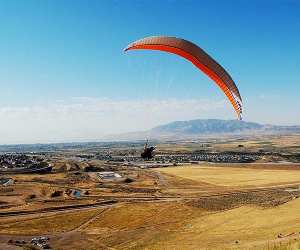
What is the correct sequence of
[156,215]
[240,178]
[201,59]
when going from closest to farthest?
[201,59], [156,215], [240,178]

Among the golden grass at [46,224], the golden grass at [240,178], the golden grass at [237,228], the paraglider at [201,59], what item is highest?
the paraglider at [201,59]

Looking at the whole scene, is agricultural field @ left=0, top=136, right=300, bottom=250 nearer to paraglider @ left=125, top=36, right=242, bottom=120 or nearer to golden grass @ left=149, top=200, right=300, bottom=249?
golden grass @ left=149, top=200, right=300, bottom=249

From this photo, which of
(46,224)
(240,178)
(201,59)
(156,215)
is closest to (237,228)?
(156,215)

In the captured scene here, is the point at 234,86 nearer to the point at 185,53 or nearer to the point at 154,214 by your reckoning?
the point at 185,53

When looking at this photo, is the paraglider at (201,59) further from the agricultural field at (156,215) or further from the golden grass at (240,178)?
the golden grass at (240,178)

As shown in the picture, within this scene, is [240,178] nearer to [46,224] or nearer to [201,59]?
[46,224]

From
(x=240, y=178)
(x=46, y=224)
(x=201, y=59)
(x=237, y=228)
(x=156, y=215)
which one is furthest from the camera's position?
(x=240, y=178)

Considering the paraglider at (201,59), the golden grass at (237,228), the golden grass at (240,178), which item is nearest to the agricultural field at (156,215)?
the golden grass at (237,228)

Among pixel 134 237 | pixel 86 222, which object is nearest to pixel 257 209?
pixel 134 237
